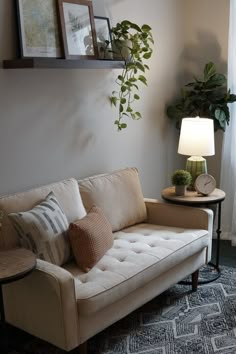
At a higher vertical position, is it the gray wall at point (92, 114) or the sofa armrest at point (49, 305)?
the gray wall at point (92, 114)

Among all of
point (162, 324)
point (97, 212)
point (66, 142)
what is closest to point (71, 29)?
point (66, 142)

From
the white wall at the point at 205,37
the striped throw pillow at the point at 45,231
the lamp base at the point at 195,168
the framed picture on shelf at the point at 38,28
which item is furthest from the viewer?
the white wall at the point at 205,37

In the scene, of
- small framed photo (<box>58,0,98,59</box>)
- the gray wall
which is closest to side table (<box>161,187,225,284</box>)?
the gray wall

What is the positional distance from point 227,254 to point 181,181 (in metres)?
0.94

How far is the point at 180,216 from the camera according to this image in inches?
133

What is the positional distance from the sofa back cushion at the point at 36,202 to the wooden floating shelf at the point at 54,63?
72cm

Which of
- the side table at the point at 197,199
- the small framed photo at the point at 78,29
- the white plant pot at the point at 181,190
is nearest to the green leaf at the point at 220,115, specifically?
the side table at the point at 197,199

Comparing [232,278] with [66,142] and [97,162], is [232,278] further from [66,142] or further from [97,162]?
[66,142]

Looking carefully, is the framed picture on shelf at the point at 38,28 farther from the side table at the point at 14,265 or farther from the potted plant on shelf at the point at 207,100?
the potted plant on shelf at the point at 207,100

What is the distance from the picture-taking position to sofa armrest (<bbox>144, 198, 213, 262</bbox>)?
3.30 m

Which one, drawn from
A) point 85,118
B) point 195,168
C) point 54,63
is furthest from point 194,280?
point 54,63

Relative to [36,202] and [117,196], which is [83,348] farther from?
[117,196]

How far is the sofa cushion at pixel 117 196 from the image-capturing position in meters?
3.19

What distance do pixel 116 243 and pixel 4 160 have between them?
0.88 meters
